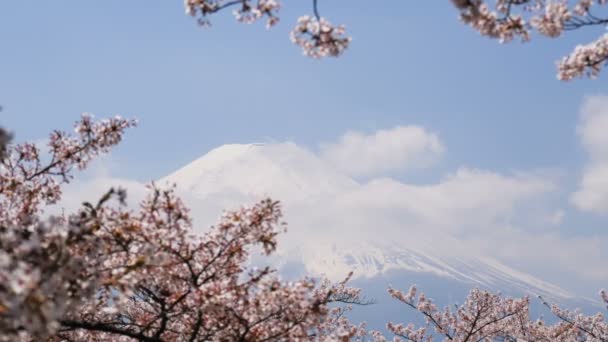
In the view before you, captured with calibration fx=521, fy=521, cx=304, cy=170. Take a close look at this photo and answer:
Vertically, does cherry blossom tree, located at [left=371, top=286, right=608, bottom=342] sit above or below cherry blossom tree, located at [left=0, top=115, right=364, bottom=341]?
above

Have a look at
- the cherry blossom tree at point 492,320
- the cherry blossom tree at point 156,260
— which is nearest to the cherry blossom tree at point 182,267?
the cherry blossom tree at point 156,260

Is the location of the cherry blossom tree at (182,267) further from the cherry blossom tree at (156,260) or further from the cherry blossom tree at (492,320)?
the cherry blossom tree at (492,320)

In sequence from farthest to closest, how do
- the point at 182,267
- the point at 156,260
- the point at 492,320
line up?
1. the point at 492,320
2. the point at 182,267
3. the point at 156,260

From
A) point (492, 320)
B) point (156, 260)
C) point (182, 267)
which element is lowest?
point (156, 260)

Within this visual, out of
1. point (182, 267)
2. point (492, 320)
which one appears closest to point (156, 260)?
point (182, 267)

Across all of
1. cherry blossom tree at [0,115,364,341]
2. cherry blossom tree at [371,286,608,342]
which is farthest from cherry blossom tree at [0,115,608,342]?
cherry blossom tree at [371,286,608,342]

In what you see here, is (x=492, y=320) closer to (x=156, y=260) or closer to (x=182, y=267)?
(x=182, y=267)

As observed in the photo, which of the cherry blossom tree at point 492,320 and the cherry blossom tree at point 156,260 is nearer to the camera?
the cherry blossom tree at point 156,260

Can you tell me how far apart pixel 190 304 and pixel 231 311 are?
50 centimetres

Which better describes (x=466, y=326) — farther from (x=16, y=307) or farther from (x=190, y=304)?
(x=16, y=307)

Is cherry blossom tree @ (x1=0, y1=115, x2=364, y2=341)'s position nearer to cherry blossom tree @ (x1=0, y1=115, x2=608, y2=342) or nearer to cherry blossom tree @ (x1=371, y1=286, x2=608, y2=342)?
cherry blossom tree @ (x1=0, y1=115, x2=608, y2=342)

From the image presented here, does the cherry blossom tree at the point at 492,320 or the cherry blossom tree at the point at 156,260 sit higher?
the cherry blossom tree at the point at 492,320

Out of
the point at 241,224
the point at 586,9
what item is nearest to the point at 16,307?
the point at 241,224

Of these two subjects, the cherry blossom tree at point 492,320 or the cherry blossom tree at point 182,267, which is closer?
the cherry blossom tree at point 182,267
